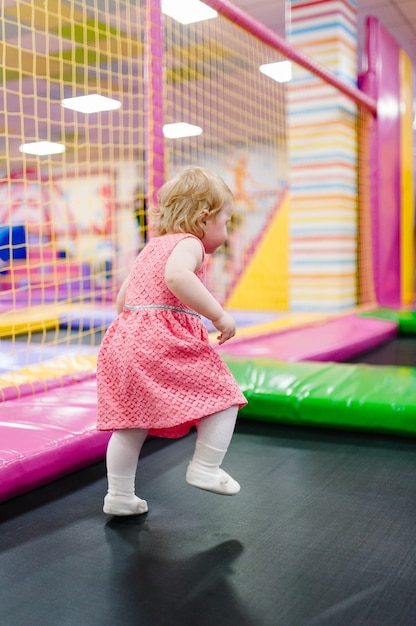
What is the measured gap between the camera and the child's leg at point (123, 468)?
123cm

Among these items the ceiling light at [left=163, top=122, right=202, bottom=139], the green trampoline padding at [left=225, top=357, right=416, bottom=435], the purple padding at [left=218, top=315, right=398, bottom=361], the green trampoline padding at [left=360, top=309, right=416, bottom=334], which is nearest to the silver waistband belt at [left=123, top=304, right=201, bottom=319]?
the green trampoline padding at [left=225, top=357, right=416, bottom=435]

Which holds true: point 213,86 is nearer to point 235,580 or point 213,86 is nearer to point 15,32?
point 15,32

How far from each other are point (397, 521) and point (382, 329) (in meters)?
2.60

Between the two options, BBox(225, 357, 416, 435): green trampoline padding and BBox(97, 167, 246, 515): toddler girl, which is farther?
A: BBox(225, 357, 416, 435): green trampoline padding

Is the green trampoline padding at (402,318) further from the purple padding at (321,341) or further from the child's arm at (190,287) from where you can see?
the child's arm at (190,287)

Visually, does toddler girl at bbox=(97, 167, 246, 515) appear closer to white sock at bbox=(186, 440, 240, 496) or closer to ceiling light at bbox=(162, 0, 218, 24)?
white sock at bbox=(186, 440, 240, 496)

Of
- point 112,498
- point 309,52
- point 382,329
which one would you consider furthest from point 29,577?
point 309,52

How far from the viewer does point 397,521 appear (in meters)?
1.24

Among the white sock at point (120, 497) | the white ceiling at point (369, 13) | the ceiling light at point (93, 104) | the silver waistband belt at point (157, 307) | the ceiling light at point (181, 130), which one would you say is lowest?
the white sock at point (120, 497)

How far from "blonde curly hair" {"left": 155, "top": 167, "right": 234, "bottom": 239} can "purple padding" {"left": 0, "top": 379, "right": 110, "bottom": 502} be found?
0.56 meters

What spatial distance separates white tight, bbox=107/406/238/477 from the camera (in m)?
1.22

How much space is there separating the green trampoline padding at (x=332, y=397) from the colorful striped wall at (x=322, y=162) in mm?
2193

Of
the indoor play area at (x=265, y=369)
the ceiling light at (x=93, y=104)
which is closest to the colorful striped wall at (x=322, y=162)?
the indoor play area at (x=265, y=369)

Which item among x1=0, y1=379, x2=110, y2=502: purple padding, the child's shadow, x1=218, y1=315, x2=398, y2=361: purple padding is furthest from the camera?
x1=218, y1=315, x2=398, y2=361: purple padding
